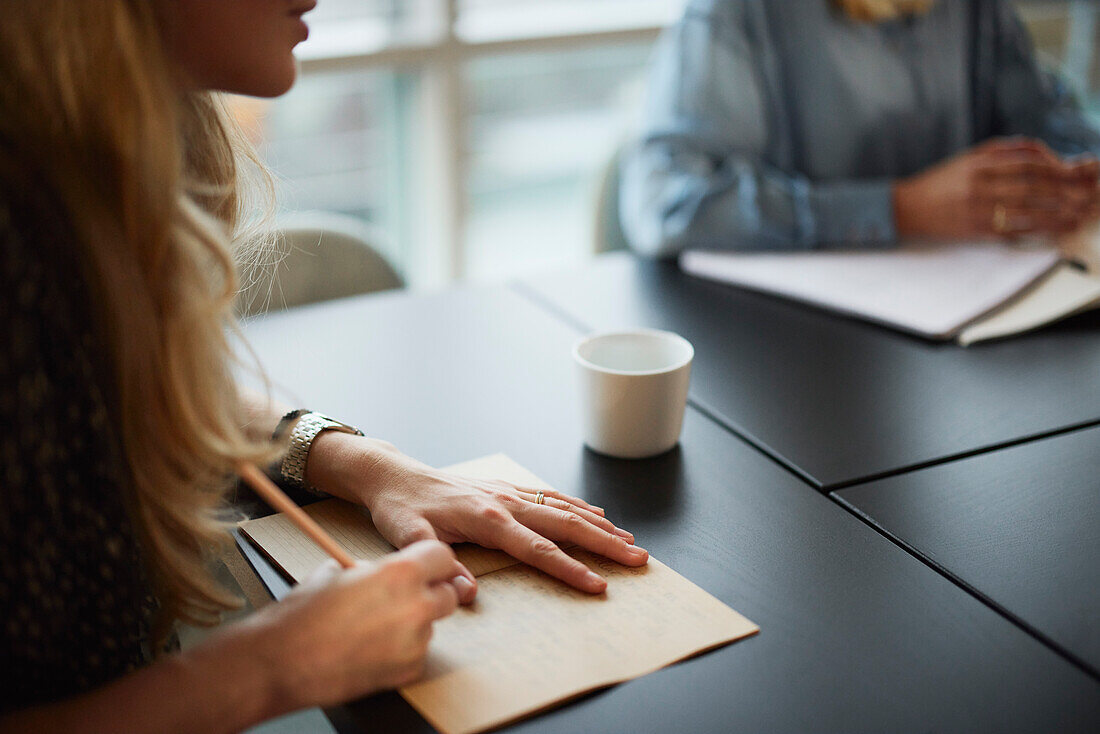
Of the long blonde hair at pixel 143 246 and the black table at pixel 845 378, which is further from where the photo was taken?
the black table at pixel 845 378

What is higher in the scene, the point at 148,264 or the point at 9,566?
the point at 148,264

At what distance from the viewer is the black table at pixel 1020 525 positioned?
0.65 metres

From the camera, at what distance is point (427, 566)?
620mm

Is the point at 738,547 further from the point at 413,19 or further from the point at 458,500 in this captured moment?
the point at 413,19

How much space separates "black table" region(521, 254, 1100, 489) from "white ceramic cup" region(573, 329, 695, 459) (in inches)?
3.6

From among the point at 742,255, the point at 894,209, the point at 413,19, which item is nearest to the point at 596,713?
the point at 742,255

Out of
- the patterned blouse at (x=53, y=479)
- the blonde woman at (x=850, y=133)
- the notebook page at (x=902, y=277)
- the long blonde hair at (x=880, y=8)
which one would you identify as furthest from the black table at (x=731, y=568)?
the long blonde hair at (x=880, y=8)

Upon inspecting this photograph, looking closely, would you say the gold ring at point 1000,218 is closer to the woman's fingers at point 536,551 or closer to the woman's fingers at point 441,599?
the woman's fingers at point 536,551

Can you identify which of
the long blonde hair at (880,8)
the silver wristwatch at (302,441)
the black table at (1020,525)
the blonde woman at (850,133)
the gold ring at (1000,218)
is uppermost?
the long blonde hair at (880,8)

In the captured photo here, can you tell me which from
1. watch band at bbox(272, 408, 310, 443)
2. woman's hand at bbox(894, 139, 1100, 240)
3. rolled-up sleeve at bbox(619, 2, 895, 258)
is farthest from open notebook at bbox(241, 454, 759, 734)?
woman's hand at bbox(894, 139, 1100, 240)

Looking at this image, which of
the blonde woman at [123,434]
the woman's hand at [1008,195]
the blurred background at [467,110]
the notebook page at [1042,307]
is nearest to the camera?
the blonde woman at [123,434]

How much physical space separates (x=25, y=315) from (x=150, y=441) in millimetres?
112

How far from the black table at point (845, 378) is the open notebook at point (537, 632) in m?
0.22

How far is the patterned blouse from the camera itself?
1.83 feet
